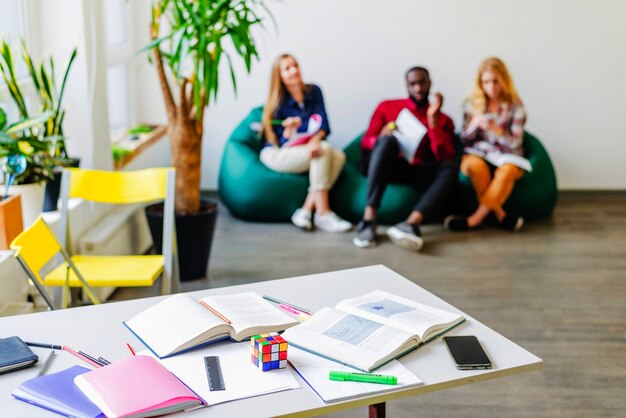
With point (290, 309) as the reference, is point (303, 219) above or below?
below

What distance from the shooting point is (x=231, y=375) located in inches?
76.9

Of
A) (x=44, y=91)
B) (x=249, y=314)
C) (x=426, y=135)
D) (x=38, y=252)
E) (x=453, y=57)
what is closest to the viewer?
(x=249, y=314)

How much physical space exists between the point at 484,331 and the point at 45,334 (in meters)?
1.16

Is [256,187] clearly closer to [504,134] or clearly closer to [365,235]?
[365,235]

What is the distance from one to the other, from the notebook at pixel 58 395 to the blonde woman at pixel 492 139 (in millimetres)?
4058

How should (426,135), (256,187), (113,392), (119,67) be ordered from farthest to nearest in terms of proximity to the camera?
(119,67) < (256,187) < (426,135) < (113,392)

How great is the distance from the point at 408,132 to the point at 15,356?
3.98 meters

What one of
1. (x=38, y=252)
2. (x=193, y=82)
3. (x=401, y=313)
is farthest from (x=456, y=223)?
(x=401, y=313)

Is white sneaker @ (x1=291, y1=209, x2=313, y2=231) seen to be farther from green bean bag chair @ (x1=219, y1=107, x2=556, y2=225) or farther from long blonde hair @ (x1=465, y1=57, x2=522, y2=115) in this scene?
long blonde hair @ (x1=465, y1=57, x2=522, y2=115)

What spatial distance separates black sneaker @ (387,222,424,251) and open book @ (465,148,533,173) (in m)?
0.81

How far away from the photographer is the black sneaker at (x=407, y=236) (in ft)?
17.0

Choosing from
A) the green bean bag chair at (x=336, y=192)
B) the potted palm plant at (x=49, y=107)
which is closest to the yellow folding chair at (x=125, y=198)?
the potted palm plant at (x=49, y=107)

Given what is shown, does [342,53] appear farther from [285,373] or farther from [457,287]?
[285,373]

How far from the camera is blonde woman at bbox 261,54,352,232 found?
563 centimetres
